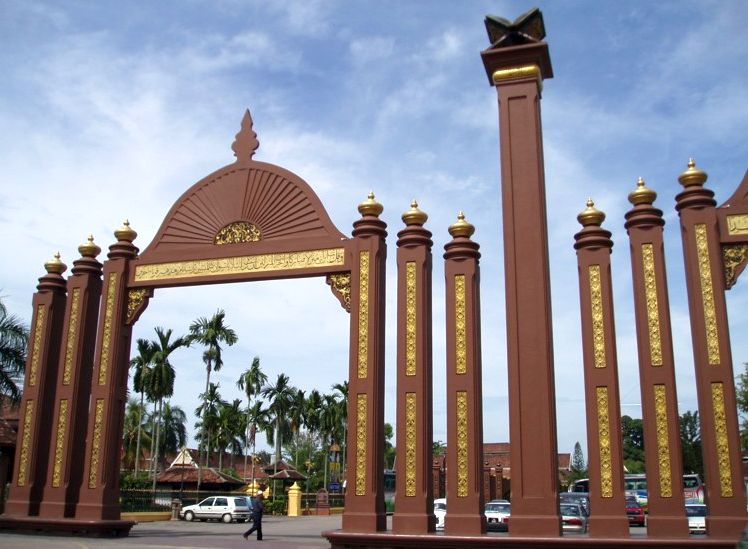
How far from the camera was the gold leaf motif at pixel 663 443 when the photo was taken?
9.80 metres

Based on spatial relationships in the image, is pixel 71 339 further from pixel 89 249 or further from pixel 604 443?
pixel 604 443

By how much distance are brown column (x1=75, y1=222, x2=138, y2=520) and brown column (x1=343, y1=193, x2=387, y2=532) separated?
4367 mm

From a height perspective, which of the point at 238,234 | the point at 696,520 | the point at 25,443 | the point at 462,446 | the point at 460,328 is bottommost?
the point at 696,520

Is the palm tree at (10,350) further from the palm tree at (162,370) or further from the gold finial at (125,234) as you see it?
the palm tree at (162,370)

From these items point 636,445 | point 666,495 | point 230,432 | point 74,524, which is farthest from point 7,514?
point 636,445

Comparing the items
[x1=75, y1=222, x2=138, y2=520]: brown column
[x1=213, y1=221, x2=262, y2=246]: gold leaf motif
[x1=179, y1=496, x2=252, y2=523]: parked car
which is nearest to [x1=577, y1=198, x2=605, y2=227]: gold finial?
[x1=213, y1=221, x2=262, y2=246]: gold leaf motif

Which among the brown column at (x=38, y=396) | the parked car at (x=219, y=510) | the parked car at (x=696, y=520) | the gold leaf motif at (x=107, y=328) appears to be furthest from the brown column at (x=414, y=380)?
the parked car at (x=219, y=510)

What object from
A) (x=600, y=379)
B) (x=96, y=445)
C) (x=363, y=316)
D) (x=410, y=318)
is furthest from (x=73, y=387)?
(x=600, y=379)

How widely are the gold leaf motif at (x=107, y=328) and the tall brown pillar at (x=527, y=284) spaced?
694 cm

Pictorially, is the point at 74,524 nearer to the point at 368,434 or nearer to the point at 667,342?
the point at 368,434

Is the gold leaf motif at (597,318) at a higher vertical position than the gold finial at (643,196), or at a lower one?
lower

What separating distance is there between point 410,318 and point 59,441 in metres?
6.57

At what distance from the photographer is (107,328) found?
43.9ft

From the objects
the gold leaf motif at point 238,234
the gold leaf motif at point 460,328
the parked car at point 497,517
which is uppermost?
the gold leaf motif at point 238,234
